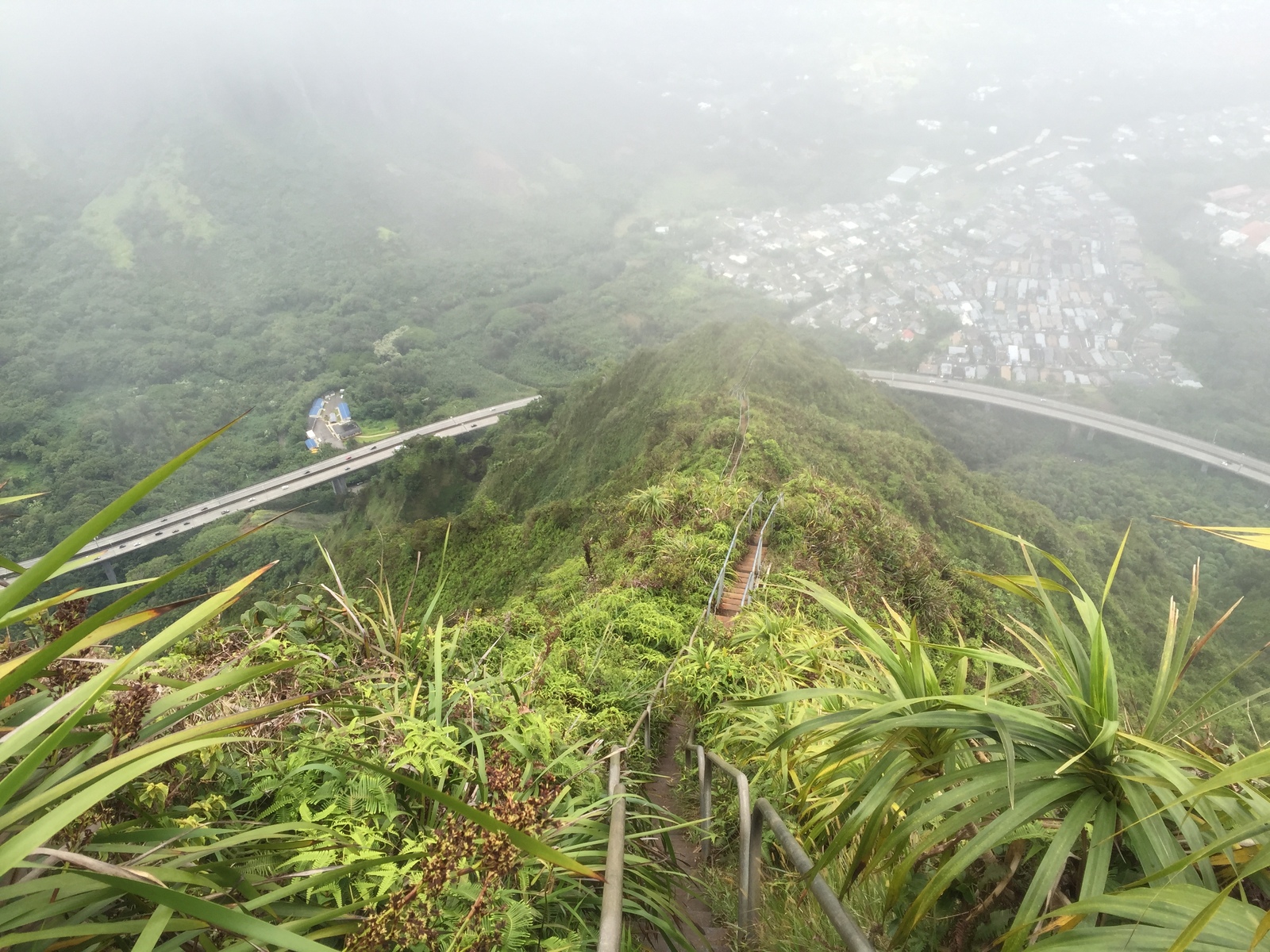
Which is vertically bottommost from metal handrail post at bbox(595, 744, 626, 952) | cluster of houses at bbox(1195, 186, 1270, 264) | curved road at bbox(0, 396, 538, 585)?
cluster of houses at bbox(1195, 186, 1270, 264)

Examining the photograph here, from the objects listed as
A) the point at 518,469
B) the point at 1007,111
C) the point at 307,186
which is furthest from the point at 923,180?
the point at 518,469

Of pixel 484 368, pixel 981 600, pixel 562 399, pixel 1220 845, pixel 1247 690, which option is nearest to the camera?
pixel 1220 845

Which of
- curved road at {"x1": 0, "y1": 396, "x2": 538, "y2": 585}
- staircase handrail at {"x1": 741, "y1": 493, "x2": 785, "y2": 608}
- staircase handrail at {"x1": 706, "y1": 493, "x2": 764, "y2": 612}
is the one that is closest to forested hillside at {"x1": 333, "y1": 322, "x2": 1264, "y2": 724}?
staircase handrail at {"x1": 706, "y1": 493, "x2": 764, "y2": 612}

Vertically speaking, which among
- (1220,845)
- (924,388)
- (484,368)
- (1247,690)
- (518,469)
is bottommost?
(924,388)

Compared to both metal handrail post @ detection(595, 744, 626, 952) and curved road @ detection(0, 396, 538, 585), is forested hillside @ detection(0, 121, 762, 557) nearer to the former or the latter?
curved road @ detection(0, 396, 538, 585)

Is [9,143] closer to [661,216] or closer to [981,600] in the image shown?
[661,216]

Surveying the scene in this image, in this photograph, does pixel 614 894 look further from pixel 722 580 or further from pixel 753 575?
pixel 753 575

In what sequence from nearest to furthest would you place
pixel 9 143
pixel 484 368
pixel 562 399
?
pixel 562 399, pixel 484 368, pixel 9 143

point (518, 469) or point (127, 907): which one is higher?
point (127, 907)
